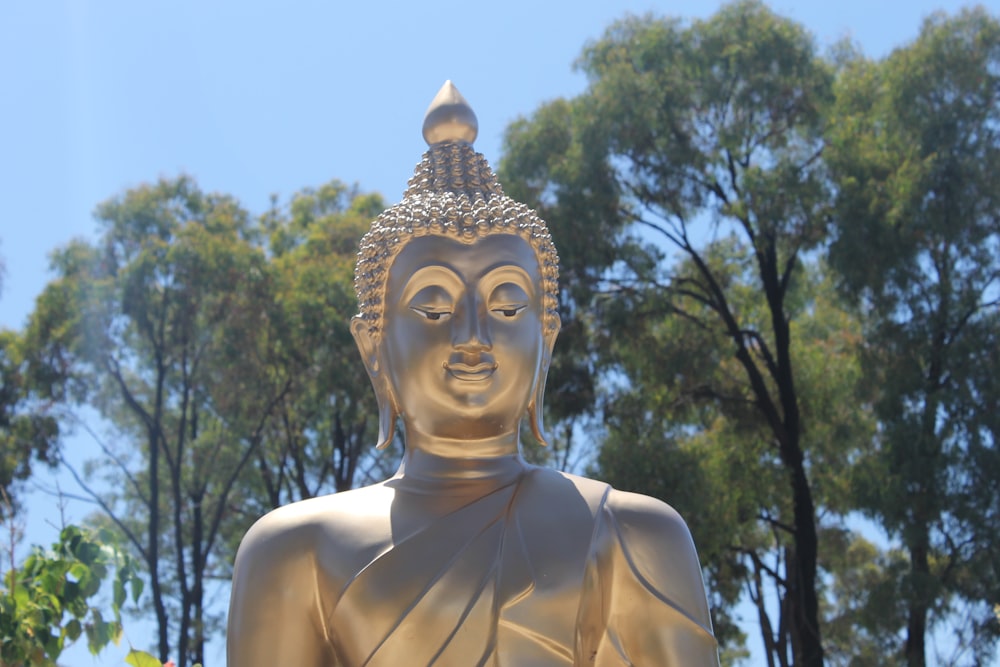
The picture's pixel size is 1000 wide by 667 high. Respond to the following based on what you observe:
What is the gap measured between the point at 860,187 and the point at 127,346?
30.2ft

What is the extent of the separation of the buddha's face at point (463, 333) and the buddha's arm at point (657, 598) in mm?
520

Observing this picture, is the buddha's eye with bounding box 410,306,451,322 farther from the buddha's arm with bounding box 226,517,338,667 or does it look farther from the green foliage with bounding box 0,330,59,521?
the green foliage with bounding box 0,330,59,521

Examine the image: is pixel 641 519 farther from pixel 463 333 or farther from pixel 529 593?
pixel 463 333

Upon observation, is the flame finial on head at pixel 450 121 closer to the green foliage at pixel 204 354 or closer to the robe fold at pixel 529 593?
the robe fold at pixel 529 593

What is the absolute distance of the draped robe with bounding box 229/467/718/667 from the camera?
383 cm

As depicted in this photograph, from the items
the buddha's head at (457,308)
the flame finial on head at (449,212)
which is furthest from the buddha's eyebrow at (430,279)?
the flame finial on head at (449,212)

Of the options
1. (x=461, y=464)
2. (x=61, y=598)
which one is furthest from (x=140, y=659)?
(x=461, y=464)

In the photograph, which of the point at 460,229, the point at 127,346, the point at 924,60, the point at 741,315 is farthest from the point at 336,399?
the point at 460,229

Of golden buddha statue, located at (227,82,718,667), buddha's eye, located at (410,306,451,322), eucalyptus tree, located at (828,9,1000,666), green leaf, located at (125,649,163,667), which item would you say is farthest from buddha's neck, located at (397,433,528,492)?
eucalyptus tree, located at (828,9,1000,666)

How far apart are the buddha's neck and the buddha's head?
37mm

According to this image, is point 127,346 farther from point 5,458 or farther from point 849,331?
point 849,331

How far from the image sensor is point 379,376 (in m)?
4.57

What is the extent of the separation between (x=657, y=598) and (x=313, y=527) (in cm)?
102

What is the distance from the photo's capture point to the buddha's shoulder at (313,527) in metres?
4.05
